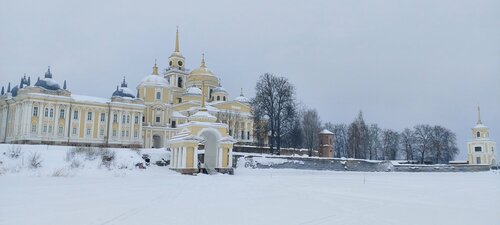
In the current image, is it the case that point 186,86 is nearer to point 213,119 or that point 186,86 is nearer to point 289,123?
point 289,123

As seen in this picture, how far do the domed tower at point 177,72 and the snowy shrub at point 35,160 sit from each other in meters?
38.9

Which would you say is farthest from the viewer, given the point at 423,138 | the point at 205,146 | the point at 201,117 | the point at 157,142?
the point at 423,138

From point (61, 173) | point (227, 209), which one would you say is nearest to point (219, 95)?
point (61, 173)

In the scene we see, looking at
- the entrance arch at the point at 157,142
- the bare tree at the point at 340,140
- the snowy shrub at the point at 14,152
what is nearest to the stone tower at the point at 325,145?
the entrance arch at the point at 157,142

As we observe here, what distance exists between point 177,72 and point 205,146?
37.3 meters

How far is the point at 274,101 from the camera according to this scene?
48.8 meters

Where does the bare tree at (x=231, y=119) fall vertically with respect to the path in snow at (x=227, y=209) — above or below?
above

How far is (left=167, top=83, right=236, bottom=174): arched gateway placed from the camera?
34.4m

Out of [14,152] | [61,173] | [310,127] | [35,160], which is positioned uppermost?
[310,127]

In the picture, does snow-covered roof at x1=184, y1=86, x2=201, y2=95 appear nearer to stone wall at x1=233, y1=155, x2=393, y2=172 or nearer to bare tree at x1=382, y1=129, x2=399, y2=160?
stone wall at x1=233, y1=155, x2=393, y2=172

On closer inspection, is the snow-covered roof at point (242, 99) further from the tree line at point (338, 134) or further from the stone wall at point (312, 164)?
the stone wall at point (312, 164)

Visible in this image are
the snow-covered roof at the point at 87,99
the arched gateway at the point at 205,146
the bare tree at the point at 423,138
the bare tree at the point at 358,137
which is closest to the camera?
the arched gateway at the point at 205,146

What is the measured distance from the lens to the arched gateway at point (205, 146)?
113 ft

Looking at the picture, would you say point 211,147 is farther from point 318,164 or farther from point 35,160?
point 35,160
